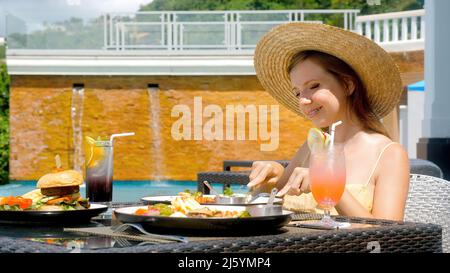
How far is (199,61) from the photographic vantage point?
53.6 feet

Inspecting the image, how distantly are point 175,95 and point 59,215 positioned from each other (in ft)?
49.8

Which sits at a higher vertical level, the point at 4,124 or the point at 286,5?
the point at 286,5

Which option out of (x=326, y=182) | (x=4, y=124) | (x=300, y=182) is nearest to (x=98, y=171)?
(x=300, y=182)

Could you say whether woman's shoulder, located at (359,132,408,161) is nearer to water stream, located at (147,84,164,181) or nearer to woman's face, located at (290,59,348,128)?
woman's face, located at (290,59,348,128)

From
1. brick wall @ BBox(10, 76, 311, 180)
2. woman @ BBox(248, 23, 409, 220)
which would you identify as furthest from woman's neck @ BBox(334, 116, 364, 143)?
brick wall @ BBox(10, 76, 311, 180)

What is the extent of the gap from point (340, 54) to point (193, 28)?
13.8 meters

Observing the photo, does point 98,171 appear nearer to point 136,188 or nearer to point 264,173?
point 264,173

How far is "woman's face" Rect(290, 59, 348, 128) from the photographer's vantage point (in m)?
2.15

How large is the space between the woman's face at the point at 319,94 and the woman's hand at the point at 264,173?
6.1 inches

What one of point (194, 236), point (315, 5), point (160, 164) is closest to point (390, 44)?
point (160, 164)

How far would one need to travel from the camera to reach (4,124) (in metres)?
17.2

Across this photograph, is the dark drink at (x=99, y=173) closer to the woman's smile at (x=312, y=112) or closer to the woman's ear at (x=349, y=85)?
the woman's smile at (x=312, y=112)

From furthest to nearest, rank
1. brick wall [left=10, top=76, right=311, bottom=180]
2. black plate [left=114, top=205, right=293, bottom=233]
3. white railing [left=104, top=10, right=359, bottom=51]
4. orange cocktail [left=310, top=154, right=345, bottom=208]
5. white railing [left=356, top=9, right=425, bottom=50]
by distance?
brick wall [left=10, top=76, right=311, bottom=180]
white railing [left=356, top=9, right=425, bottom=50]
white railing [left=104, top=10, right=359, bottom=51]
orange cocktail [left=310, top=154, right=345, bottom=208]
black plate [left=114, top=205, right=293, bottom=233]

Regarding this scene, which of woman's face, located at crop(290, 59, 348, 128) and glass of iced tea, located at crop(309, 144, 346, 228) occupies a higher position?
woman's face, located at crop(290, 59, 348, 128)
